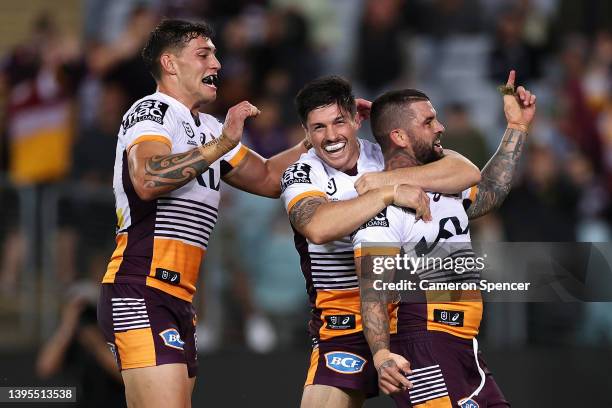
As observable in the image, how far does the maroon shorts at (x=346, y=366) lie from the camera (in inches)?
270

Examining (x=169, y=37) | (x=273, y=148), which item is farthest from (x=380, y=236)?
(x=273, y=148)

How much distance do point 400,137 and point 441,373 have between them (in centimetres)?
135

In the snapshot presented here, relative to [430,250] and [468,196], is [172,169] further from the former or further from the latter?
[468,196]

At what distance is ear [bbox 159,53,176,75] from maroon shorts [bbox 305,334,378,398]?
188 cm

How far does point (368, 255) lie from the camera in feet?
21.0

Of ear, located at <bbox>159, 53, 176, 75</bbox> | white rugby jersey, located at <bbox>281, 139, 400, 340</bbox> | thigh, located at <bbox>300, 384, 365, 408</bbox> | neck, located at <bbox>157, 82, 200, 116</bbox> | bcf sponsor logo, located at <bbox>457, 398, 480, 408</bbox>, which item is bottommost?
bcf sponsor logo, located at <bbox>457, 398, 480, 408</bbox>

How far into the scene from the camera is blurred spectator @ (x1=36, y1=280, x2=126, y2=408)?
9.14m

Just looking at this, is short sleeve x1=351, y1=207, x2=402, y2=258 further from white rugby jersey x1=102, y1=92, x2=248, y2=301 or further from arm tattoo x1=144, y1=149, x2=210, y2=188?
white rugby jersey x1=102, y1=92, x2=248, y2=301

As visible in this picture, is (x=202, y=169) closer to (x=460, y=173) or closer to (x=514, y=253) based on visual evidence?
(x=460, y=173)

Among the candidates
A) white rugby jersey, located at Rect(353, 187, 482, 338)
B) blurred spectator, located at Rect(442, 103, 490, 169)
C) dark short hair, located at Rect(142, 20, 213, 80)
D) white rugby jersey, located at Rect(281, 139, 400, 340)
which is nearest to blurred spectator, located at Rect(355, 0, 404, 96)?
blurred spectator, located at Rect(442, 103, 490, 169)

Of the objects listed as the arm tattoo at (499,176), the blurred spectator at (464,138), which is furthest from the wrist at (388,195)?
the blurred spectator at (464,138)

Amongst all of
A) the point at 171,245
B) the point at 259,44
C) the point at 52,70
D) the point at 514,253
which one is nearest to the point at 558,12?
the point at 259,44

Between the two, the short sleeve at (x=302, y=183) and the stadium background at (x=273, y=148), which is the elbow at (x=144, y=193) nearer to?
the short sleeve at (x=302, y=183)

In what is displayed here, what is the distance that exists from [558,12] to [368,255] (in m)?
10.4
